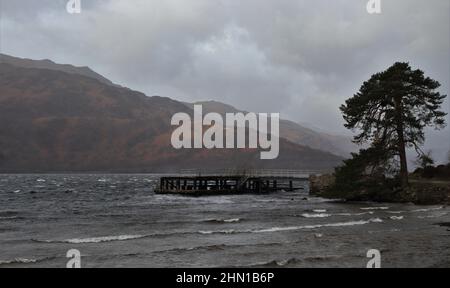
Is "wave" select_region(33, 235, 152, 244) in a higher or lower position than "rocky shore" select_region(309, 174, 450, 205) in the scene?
lower

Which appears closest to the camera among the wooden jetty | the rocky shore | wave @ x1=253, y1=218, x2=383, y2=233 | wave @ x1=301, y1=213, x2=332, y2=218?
wave @ x1=253, y1=218, x2=383, y2=233

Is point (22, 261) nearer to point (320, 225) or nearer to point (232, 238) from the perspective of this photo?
point (232, 238)

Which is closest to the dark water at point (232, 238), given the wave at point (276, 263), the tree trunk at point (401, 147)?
the wave at point (276, 263)

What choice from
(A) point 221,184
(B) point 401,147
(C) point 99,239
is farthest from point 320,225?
(A) point 221,184

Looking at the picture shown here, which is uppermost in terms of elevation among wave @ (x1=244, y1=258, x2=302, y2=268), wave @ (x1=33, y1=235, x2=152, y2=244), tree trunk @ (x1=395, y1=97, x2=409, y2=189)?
tree trunk @ (x1=395, y1=97, x2=409, y2=189)

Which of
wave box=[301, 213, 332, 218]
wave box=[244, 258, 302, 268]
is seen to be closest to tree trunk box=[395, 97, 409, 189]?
wave box=[301, 213, 332, 218]

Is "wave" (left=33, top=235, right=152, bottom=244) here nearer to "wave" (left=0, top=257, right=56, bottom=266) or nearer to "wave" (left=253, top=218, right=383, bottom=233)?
"wave" (left=0, top=257, right=56, bottom=266)

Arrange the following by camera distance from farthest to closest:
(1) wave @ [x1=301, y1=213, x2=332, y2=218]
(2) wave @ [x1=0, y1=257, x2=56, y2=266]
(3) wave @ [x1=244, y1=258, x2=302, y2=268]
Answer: (1) wave @ [x1=301, y1=213, x2=332, y2=218]
(2) wave @ [x1=0, y1=257, x2=56, y2=266]
(3) wave @ [x1=244, y1=258, x2=302, y2=268]

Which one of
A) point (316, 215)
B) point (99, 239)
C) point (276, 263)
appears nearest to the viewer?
point (276, 263)

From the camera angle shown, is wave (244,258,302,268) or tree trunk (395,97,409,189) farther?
tree trunk (395,97,409,189)

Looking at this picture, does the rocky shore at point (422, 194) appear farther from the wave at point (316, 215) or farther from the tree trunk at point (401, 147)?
the wave at point (316, 215)
